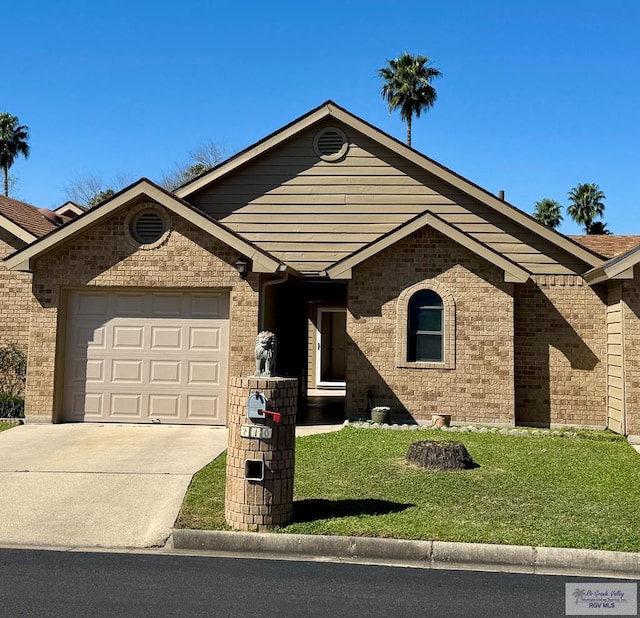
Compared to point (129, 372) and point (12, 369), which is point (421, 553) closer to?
point (129, 372)

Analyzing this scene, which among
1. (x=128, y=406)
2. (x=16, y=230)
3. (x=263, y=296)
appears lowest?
(x=128, y=406)

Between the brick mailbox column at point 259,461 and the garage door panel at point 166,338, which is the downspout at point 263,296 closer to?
the garage door panel at point 166,338

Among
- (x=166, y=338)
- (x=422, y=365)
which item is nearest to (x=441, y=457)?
(x=422, y=365)

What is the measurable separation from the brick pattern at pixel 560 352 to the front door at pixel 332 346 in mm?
9320

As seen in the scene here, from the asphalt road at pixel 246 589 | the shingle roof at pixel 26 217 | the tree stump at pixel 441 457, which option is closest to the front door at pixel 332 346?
the shingle roof at pixel 26 217

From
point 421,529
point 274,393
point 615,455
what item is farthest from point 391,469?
point 615,455

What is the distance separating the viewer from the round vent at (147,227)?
38.2 feet

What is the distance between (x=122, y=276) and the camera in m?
11.6

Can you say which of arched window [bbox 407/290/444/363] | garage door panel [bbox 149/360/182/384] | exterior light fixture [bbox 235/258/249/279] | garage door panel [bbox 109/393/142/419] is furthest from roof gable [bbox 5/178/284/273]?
garage door panel [bbox 109/393/142/419]

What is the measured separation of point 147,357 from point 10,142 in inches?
1687

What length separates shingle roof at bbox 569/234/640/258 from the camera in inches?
543

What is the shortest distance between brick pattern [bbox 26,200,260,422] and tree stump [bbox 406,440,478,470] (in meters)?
4.20

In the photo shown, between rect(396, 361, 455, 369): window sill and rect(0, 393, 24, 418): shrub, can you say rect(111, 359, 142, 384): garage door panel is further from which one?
rect(396, 361, 455, 369): window sill

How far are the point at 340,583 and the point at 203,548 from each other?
1443 mm
